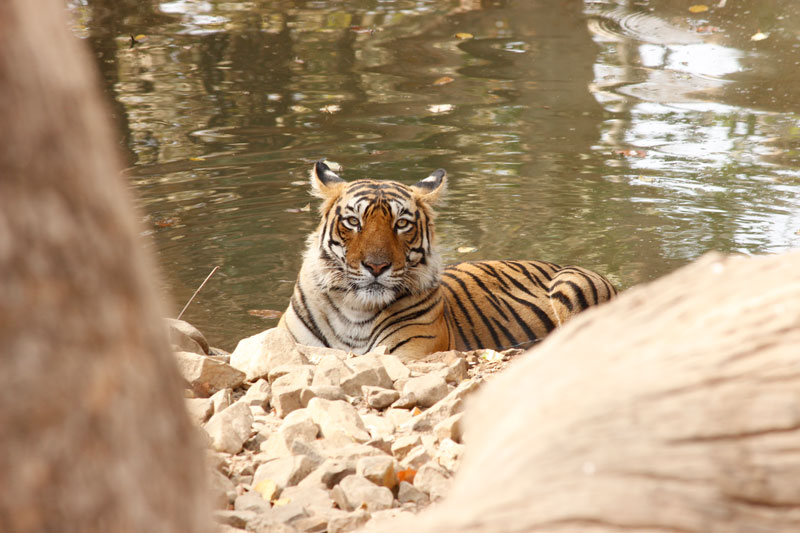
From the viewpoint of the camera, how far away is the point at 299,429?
3002 mm

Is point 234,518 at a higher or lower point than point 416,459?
higher

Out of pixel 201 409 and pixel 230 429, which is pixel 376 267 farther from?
pixel 230 429

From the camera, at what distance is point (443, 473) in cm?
264

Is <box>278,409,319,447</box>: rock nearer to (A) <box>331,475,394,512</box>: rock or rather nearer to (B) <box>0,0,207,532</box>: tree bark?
(A) <box>331,475,394,512</box>: rock

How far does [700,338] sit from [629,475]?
0.99 feet

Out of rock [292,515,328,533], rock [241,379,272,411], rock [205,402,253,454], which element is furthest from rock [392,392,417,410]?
rock [292,515,328,533]

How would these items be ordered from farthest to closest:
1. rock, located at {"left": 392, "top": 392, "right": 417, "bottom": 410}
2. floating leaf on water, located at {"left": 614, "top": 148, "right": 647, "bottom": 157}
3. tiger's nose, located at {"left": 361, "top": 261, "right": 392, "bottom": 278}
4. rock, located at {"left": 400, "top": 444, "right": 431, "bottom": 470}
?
floating leaf on water, located at {"left": 614, "top": 148, "right": 647, "bottom": 157}, tiger's nose, located at {"left": 361, "top": 261, "right": 392, "bottom": 278}, rock, located at {"left": 392, "top": 392, "right": 417, "bottom": 410}, rock, located at {"left": 400, "top": 444, "right": 431, "bottom": 470}

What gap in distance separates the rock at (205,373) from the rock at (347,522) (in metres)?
1.42

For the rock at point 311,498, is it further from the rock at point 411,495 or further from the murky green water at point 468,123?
the murky green water at point 468,123

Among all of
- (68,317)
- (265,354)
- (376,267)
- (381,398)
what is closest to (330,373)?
(381,398)

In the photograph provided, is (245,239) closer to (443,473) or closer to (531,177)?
(531,177)

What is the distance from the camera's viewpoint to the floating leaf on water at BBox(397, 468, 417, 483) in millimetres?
2662

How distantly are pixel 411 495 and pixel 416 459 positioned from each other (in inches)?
10.3

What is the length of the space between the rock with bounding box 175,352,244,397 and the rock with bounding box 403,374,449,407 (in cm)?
74
